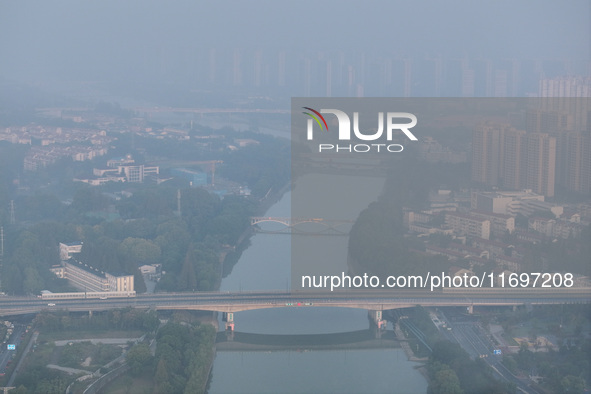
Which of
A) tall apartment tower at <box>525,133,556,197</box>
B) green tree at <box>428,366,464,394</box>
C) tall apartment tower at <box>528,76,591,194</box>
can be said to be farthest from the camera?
tall apartment tower at <box>528,76,591,194</box>

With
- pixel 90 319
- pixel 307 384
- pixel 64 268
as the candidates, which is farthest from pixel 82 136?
pixel 307 384

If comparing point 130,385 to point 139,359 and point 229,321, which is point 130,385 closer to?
point 139,359

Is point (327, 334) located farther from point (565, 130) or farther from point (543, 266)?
point (565, 130)

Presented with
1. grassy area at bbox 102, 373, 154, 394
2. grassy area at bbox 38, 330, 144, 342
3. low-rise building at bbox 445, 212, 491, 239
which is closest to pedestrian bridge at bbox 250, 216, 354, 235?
low-rise building at bbox 445, 212, 491, 239

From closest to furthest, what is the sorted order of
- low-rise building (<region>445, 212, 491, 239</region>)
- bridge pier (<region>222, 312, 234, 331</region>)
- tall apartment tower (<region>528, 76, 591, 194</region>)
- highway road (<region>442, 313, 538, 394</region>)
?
1. highway road (<region>442, 313, 538, 394</region>)
2. bridge pier (<region>222, 312, 234, 331</region>)
3. low-rise building (<region>445, 212, 491, 239</region>)
4. tall apartment tower (<region>528, 76, 591, 194</region>)

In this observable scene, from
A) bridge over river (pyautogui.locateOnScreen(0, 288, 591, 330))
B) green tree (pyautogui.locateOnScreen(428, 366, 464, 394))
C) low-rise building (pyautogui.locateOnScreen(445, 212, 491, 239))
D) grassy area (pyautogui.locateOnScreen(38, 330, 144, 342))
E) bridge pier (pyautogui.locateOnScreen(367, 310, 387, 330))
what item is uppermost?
low-rise building (pyautogui.locateOnScreen(445, 212, 491, 239))

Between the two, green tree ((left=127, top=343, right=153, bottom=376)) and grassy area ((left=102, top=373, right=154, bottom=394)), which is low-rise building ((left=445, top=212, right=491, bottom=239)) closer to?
green tree ((left=127, top=343, right=153, bottom=376))

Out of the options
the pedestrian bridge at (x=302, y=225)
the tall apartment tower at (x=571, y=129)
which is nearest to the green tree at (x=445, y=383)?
the pedestrian bridge at (x=302, y=225)
